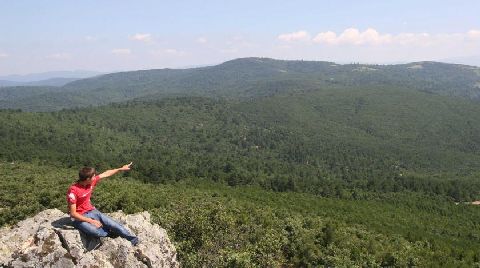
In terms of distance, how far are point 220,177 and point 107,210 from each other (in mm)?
91900

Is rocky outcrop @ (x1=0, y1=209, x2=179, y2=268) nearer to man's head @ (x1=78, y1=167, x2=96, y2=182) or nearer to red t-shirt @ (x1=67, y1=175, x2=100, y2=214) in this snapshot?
red t-shirt @ (x1=67, y1=175, x2=100, y2=214)

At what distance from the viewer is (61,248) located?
16375 mm

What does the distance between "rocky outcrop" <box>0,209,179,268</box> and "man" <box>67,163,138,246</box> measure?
1.75 ft

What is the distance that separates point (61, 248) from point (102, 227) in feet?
5.85

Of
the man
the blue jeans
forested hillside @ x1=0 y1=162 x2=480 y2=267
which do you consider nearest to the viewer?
the man

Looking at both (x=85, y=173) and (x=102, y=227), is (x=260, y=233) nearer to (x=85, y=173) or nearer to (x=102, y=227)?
(x=102, y=227)

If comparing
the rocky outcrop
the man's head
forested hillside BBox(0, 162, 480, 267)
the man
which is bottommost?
forested hillside BBox(0, 162, 480, 267)

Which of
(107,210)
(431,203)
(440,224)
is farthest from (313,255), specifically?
(431,203)

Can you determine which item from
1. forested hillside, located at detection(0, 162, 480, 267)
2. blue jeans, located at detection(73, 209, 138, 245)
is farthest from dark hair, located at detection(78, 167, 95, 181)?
forested hillside, located at detection(0, 162, 480, 267)

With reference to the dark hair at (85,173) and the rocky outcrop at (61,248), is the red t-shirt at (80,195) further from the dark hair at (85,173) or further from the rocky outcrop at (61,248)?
the rocky outcrop at (61,248)

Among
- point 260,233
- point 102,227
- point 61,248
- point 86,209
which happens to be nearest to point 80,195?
point 86,209

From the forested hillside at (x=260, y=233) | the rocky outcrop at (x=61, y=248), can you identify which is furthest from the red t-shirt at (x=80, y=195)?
the forested hillside at (x=260, y=233)

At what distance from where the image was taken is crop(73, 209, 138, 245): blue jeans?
1678cm

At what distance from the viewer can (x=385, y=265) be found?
124ft
